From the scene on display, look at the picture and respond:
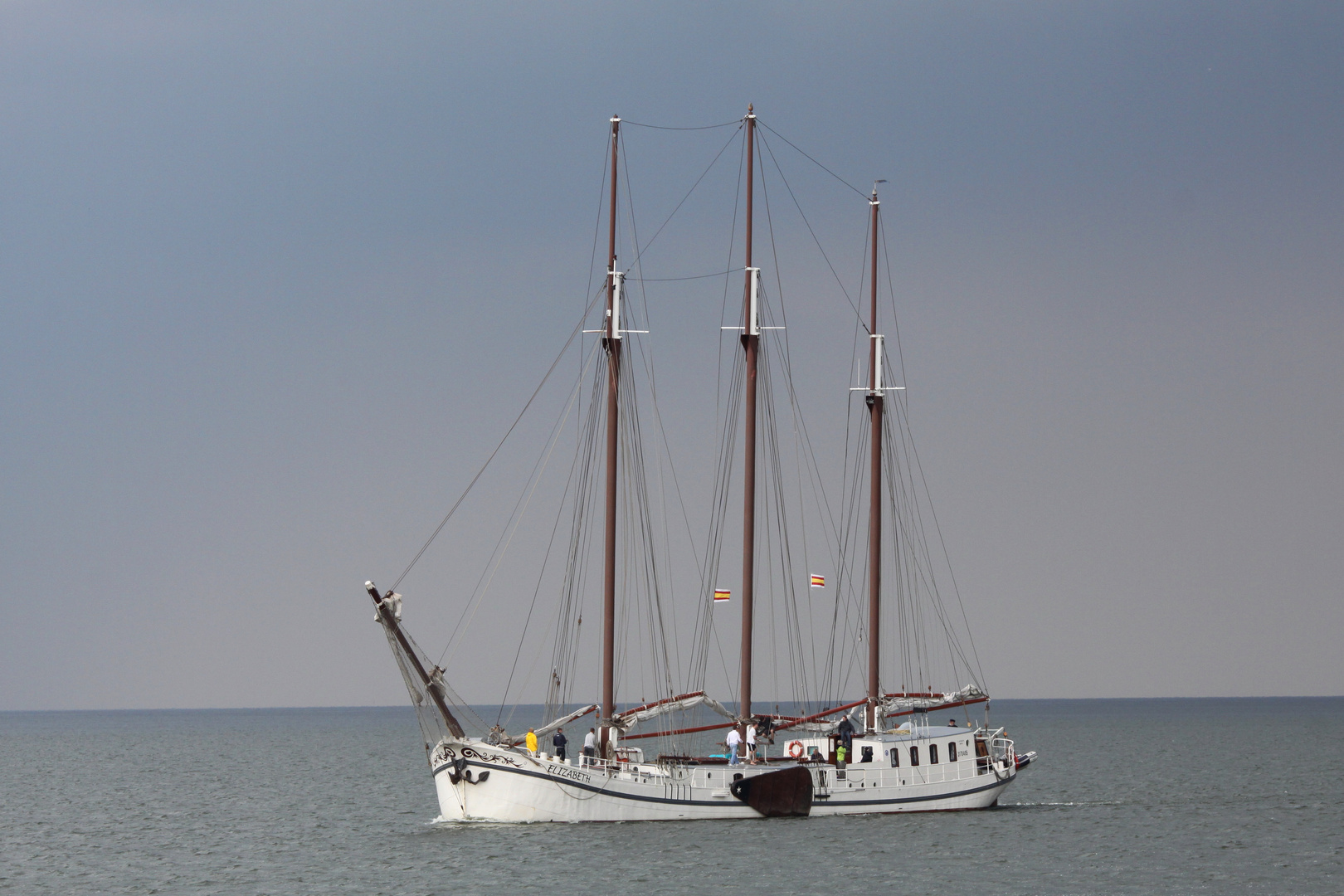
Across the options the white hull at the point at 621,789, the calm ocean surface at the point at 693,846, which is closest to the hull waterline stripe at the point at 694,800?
the white hull at the point at 621,789

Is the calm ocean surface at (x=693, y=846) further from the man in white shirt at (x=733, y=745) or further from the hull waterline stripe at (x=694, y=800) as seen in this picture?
the man in white shirt at (x=733, y=745)

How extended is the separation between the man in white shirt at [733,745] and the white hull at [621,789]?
795mm

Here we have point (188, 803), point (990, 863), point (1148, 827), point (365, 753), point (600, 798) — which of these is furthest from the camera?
point (365, 753)

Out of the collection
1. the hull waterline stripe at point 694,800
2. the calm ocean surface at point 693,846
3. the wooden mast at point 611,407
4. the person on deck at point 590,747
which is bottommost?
the calm ocean surface at point 693,846

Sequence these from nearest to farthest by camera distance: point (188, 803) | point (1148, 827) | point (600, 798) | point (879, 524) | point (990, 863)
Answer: point (990, 863), point (600, 798), point (1148, 827), point (879, 524), point (188, 803)

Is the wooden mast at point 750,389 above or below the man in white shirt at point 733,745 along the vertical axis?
above

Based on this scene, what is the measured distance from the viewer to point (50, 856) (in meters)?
59.9

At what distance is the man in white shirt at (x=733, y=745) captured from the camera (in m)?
57.1

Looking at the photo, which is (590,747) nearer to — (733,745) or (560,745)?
(560,745)

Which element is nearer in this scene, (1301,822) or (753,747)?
(753,747)

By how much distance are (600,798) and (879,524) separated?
2250 cm

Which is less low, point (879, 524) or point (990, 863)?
point (879, 524)

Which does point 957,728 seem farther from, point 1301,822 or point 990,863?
point 1301,822

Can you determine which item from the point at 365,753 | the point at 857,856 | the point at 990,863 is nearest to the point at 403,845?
the point at 857,856
